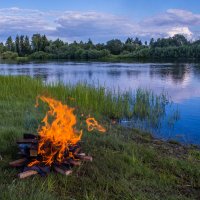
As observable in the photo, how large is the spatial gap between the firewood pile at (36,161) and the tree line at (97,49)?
65904 mm

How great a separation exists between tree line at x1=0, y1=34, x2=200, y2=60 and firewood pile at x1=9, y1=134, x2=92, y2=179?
6590cm

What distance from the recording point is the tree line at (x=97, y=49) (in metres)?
71.8

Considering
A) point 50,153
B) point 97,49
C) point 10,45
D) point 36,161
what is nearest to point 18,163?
point 36,161

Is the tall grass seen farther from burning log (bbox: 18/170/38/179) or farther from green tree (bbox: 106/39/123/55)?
green tree (bbox: 106/39/123/55)

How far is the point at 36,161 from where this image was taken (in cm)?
516

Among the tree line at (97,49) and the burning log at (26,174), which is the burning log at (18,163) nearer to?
the burning log at (26,174)

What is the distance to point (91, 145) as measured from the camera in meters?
6.64

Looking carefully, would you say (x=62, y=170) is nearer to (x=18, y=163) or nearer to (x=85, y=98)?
(x=18, y=163)

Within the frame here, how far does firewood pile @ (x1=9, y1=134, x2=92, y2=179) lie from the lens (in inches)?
198

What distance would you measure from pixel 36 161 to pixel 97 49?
86.7 metres

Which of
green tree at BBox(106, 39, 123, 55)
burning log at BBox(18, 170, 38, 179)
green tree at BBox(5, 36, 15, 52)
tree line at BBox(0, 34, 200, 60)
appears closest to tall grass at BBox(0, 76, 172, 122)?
burning log at BBox(18, 170, 38, 179)

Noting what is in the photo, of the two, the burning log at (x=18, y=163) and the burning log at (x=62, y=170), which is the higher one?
the burning log at (x=18, y=163)

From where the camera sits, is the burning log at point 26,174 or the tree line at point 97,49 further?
the tree line at point 97,49

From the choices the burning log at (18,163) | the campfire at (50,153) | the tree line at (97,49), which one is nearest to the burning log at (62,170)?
the campfire at (50,153)
